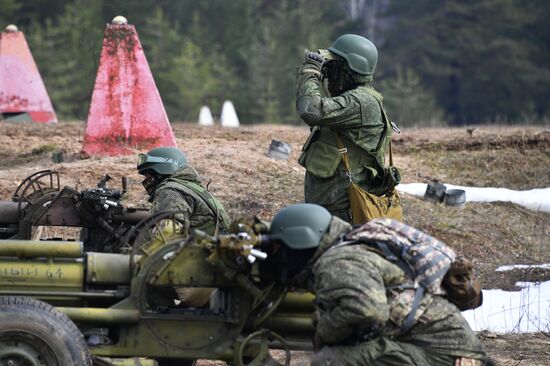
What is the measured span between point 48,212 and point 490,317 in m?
3.54

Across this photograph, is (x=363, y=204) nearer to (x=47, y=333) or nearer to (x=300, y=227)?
(x=300, y=227)

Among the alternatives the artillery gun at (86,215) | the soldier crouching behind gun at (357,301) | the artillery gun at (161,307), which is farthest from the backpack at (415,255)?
the artillery gun at (86,215)

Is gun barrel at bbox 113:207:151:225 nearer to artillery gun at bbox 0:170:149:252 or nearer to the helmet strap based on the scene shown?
artillery gun at bbox 0:170:149:252

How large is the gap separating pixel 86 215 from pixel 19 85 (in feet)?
33.2

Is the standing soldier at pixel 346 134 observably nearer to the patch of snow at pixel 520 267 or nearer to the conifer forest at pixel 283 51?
the patch of snow at pixel 520 267

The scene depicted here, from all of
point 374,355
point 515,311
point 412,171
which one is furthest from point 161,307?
point 412,171

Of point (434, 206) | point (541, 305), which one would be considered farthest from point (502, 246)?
point (541, 305)

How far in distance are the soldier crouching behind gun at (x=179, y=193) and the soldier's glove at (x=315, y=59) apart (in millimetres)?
1079

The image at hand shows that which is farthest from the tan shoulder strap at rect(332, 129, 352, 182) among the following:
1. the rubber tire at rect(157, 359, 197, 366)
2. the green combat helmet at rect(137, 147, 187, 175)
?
the rubber tire at rect(157, 359, 197, 366)

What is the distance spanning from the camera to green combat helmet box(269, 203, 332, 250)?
643cm

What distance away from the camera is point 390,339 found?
6.52 metres

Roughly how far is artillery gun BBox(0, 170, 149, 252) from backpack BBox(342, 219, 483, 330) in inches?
108

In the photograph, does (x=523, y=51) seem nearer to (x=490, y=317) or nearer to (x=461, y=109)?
(x=461, y=109)

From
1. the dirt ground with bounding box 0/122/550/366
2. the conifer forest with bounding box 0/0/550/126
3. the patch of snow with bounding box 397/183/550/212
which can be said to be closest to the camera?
the dirt ground with bounding box 0/122/550/366
